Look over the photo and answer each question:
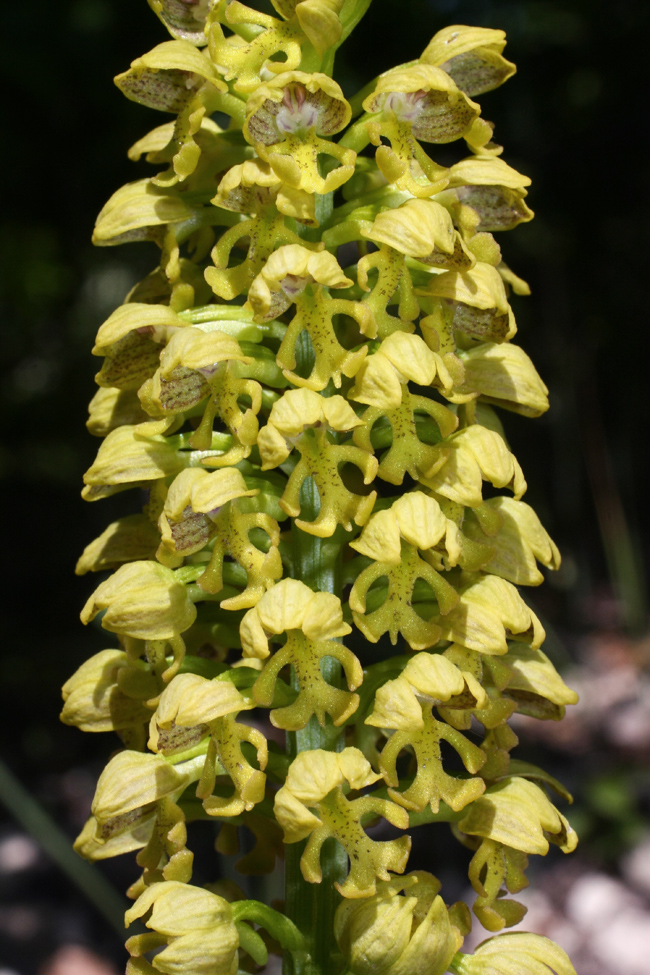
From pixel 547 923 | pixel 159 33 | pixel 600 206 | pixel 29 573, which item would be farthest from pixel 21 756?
pixel 600 206

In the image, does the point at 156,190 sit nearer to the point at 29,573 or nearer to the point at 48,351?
the point at 48,351

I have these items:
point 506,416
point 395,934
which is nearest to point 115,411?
point 395,934

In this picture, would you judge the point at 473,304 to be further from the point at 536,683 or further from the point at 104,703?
the point at 104,703

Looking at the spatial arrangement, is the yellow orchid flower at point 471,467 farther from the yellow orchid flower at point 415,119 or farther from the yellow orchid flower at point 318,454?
the yellow orchid flower at point 415,119

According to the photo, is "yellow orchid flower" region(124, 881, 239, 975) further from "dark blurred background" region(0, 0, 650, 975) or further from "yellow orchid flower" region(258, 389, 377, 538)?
"dark blurred background" region(0, 0, 650, 975)

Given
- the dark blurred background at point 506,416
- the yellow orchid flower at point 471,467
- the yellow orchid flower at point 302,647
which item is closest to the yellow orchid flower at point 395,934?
the yellow orchid flower at point 302,647

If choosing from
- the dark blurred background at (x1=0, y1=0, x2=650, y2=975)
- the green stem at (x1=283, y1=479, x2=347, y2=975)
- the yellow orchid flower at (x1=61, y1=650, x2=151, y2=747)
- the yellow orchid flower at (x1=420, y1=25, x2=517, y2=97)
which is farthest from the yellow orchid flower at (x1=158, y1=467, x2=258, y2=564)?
the dark blurred background at (x1=0, y1=0, x2=650, y2=975)
